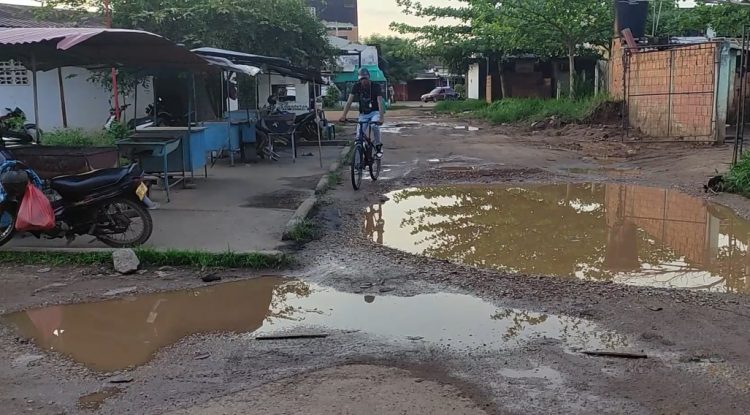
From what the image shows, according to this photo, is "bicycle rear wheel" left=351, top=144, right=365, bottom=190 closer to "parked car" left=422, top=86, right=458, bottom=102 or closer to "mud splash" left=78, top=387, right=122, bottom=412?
"mud splash" left=78, top=387, right=122, bottom=412

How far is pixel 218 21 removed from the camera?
18.1 meters

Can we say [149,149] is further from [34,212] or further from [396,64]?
[396,64]

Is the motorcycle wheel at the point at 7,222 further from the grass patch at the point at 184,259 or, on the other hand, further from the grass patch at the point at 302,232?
the grass patch at the point at 302,232

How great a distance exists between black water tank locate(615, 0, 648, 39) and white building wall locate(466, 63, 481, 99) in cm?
1910

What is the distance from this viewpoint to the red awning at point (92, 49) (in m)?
7.24

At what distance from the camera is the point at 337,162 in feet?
45.0

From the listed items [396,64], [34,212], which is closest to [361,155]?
[34,212]

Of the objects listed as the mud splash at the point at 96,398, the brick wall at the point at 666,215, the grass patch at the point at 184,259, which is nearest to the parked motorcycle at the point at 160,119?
the grass patch at the point at 184,259

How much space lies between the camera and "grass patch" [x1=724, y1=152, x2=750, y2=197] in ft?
31.2

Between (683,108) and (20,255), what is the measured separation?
15.2 m

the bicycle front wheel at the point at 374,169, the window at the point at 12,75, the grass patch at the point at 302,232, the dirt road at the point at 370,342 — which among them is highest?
the window at the point at 12,75

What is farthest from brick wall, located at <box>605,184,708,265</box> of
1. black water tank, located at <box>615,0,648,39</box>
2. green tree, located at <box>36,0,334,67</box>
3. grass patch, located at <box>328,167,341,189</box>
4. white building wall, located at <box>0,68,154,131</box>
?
white building wall, located at <box>0,68,154,131</box>

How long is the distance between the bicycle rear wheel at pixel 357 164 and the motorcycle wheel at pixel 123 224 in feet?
13.4

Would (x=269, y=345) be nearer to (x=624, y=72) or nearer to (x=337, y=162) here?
(x=337, y=162)
